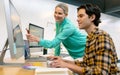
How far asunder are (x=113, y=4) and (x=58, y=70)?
3.89 meters

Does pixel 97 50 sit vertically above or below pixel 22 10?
below

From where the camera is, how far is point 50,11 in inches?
137

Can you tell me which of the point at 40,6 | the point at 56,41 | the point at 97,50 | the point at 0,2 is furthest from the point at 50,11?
the point at 97,50

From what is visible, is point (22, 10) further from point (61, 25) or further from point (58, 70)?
point (58, 70)

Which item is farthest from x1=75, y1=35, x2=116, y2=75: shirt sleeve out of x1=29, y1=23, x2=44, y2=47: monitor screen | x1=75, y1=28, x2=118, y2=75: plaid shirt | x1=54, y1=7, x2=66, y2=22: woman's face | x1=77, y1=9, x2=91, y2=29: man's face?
x1=29, y1=23, x2=44, y2=47: monitor screen

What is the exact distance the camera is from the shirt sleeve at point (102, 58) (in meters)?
1.06

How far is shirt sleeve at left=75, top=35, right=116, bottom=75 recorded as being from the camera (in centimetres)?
106

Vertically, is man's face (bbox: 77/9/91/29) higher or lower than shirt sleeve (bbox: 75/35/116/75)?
higher

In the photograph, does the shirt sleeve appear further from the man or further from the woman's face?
the woman's face

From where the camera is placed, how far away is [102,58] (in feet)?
3.52

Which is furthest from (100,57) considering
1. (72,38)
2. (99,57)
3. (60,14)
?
(60,14)

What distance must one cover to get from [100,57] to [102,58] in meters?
0.02

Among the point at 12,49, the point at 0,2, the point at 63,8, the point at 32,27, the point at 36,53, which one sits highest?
the point at 0,2

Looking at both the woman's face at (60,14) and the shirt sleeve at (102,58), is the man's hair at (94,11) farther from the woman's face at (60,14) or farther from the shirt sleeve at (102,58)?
the woman's face at (60,14)
